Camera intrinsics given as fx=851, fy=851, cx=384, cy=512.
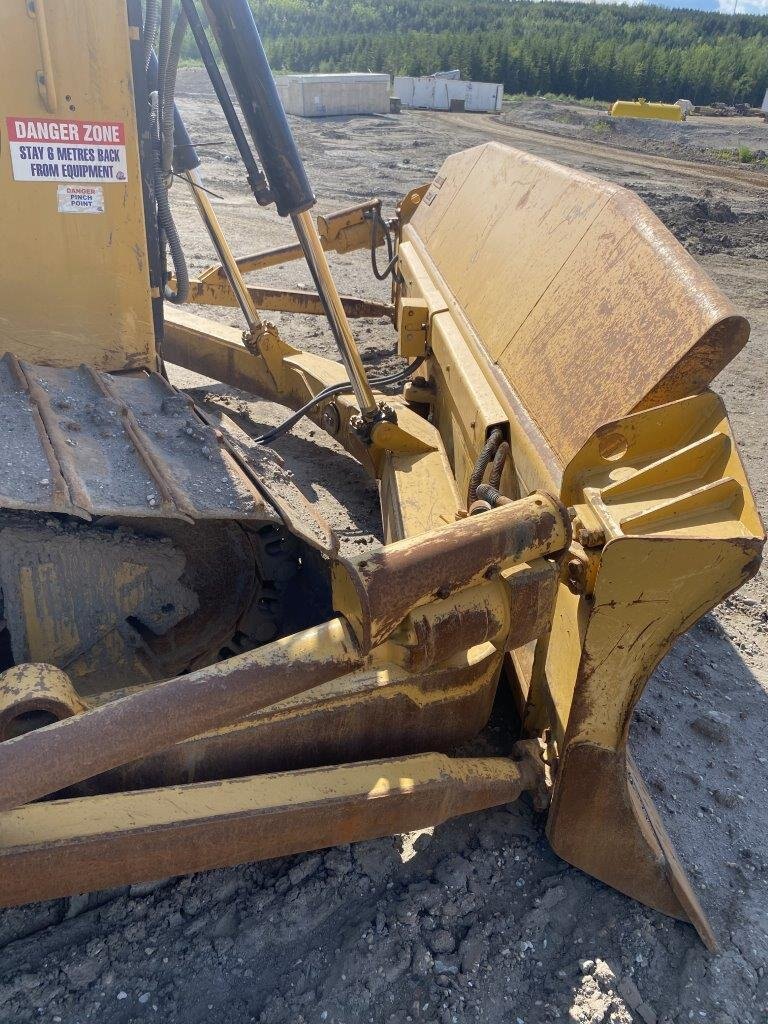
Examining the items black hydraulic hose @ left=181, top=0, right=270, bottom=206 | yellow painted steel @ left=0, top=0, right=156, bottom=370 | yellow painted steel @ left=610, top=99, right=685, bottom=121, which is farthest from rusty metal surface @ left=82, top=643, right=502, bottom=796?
yellow painted steel @ left=610, top=99, right=685, bottom=121

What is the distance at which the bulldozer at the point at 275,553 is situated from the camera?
1.62 m

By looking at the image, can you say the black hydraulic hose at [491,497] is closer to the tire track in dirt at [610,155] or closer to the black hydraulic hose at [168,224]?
the black hydraulic hose at [168,224]

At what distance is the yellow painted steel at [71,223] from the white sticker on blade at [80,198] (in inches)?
0.5

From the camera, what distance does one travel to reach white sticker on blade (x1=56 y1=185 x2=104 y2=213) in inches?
85.7

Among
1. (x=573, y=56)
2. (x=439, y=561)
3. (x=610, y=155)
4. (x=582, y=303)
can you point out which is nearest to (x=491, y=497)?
(x=439, y=561)

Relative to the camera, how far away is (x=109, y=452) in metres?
1.95

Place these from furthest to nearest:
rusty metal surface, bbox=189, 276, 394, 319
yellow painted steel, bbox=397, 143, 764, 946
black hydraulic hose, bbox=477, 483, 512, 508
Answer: rusty metal surface, bbox=189, 276, 394, 319, black hydraulic hose, bbox=477, 483, 512, 508, yellow painted steel, bbox=397, 143, 764, 946

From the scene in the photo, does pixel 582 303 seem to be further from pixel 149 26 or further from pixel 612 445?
pixel 149 26

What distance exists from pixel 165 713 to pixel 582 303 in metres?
1.60

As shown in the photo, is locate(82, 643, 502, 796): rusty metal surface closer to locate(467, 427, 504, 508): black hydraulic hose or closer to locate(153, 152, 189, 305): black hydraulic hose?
locate(467, 427, 504, 508): black hydraulic hose

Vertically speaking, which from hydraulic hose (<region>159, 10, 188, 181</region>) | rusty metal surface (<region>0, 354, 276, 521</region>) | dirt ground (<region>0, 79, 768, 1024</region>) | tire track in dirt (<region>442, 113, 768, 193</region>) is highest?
hydraulic hose (<region>159, 10, 188, 181</region>)

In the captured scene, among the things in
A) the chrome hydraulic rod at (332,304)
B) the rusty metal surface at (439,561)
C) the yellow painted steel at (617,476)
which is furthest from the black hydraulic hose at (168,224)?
the rusty metal surface at (439,561)

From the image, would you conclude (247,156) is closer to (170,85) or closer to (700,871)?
(170,85)

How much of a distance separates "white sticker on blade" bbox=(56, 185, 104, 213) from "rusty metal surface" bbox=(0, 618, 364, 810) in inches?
52.4
